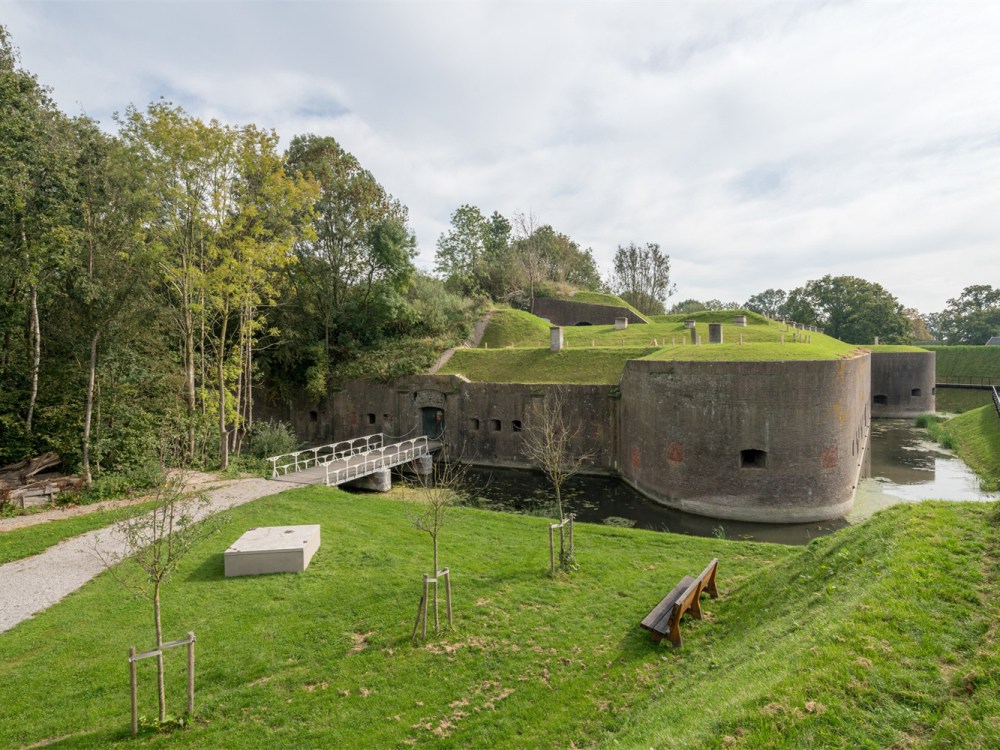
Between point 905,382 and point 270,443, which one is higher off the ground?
point 905,382

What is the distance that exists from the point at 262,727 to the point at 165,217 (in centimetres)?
1598

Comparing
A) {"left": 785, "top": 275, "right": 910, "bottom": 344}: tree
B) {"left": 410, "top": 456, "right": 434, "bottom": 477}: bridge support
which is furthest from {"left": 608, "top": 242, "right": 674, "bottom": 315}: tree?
{"left": 410, "top": 456, "right": 434, "bottom": 477}: bridge support

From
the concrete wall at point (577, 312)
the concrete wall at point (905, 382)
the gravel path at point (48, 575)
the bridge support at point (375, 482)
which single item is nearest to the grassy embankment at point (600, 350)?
the bridge support at point (375, 482)

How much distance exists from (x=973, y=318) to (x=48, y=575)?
8462 cm

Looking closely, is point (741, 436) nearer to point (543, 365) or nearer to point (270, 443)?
point (543, 365)

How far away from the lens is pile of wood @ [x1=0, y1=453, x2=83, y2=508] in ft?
42.5

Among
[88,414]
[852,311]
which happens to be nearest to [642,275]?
[852,311]

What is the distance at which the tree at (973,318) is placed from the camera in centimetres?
6162

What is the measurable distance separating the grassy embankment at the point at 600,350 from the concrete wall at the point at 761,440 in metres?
0.90

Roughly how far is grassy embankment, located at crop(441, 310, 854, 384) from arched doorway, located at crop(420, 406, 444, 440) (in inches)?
83.0

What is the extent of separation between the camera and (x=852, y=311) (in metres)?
53.4

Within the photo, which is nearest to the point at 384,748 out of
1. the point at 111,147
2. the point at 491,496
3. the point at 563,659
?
the point at 563,659

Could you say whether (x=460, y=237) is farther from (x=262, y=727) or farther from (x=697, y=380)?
(x=262, y=727)

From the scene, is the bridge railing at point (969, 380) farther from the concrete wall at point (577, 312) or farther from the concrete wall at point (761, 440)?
the concrete wall at point (761, 440)
